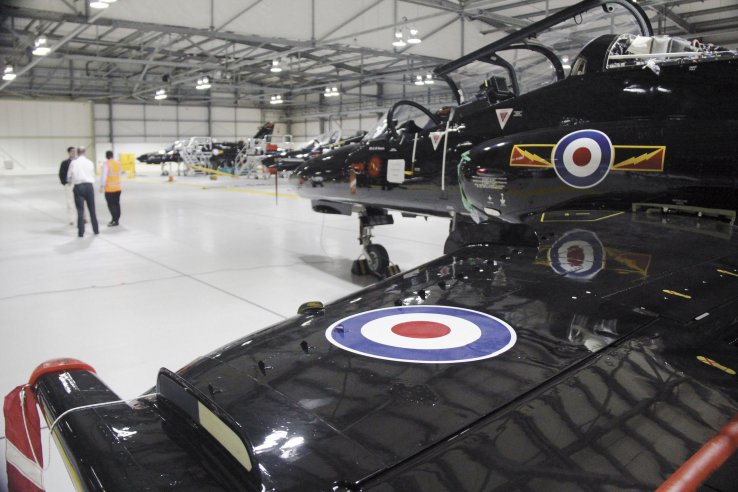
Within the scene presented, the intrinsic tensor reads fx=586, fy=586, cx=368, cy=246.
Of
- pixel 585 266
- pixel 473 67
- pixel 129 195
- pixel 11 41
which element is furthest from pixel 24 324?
pixel 11 41

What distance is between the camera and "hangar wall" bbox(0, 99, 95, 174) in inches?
1689

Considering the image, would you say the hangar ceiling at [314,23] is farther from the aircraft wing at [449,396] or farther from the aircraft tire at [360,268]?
the aircraft wing at [449,396]

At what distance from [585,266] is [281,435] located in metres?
1.75

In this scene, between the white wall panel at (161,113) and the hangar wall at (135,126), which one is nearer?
the hangar wall at (135,126)

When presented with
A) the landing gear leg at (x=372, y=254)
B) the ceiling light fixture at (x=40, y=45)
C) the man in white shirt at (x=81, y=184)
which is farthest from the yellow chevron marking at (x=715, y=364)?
the ceiling light fixture at (x=40, y=45)

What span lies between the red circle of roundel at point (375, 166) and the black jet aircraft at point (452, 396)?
15.1 ft

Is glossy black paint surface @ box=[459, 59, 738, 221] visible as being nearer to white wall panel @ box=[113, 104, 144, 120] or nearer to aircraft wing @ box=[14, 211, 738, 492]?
aircraft wing @ box=[14, 211, 738, 492]

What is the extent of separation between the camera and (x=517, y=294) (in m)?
2.43

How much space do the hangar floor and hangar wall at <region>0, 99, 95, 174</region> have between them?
32.1 m

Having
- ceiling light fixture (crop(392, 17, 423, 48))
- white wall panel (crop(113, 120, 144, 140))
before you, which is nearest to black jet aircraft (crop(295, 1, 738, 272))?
ceiling light fixture (crop(392, 17, 423, 48))

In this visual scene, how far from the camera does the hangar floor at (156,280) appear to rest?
17.5ft

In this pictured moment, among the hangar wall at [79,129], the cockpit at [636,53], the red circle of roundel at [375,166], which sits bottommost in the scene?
the red circle of roundel at [375,166]

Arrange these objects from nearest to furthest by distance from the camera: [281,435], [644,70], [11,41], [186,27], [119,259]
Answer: [281,435], [644,70], [119,259], [186,27], [11,41]

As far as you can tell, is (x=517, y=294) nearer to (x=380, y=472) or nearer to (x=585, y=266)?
(x=585, y=266)
